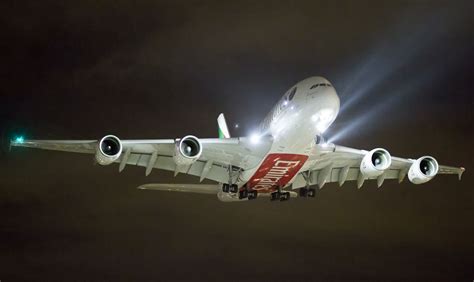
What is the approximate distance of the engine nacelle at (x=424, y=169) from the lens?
38.9 meters

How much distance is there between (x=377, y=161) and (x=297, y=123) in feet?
25.1

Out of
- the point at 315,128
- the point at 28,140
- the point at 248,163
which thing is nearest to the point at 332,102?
the point at 315,128

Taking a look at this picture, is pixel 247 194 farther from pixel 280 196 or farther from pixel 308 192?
pixel 308 192

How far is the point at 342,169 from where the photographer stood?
42.2m

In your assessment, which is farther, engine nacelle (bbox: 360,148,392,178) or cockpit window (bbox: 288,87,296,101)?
engine nacelle (bbox: 360,148,392,178)

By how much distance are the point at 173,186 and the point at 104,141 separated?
8443 millimetres

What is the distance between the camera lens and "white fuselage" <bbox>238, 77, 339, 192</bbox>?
32688 mm

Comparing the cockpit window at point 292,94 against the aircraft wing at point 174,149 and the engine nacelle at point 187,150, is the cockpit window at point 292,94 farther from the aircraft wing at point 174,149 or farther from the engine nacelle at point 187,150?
the engine nacelle at point 187,150

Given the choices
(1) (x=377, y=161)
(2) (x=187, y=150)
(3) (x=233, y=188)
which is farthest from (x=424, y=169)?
(2) (x=187, y=150)

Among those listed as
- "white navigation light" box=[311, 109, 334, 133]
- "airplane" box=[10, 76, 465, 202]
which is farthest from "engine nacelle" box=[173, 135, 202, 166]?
"white navigation light" box=[311, 109, 334, 133]

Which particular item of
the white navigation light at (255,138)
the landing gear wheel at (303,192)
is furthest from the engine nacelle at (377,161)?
the white navigation light at (255,138)

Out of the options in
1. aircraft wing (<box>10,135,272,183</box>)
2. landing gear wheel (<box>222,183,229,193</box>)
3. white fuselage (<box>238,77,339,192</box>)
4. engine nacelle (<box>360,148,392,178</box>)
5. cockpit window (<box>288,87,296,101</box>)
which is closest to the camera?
white fuselage (<box>238,77,339,192</box>)

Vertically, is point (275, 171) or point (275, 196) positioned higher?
point (275, 196)

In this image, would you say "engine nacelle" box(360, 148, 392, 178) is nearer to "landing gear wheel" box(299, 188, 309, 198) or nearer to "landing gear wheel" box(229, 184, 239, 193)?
"landing gear wheel" box(299, 188, 309, 198)
